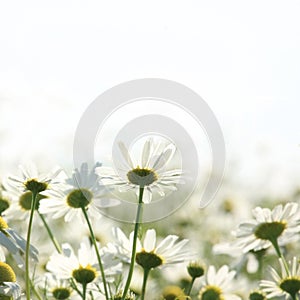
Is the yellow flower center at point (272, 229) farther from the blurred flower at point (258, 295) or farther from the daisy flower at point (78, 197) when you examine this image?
the daisy flower at point (78, 197)

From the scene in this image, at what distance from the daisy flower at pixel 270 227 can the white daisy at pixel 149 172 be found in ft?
0.31

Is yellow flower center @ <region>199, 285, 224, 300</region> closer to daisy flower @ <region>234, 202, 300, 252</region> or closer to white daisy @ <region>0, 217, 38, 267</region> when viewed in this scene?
daisy flower @ <region>234, 202, 300, 252</region>

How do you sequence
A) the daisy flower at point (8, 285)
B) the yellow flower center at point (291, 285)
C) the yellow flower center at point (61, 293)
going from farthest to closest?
the yellow flower center at point (61, 293) < the yellow flower center at point (291, 285) < the daisy flower at point (8, 285)

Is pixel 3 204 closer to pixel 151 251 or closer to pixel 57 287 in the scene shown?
pixel 57 287

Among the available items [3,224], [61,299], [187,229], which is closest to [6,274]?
[3,224]

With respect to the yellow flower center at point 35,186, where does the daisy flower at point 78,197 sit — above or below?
above

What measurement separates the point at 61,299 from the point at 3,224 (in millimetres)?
149

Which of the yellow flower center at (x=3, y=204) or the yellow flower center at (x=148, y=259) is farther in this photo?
the yellow flower center at (x=3, y=204)

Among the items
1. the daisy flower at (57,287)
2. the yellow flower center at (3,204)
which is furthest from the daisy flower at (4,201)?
the daisy flower at (57,287)

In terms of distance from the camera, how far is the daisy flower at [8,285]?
25.1 inches

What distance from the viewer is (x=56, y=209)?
2.77 ft

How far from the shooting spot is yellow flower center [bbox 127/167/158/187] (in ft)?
2.52

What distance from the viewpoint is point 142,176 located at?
777 millimetres

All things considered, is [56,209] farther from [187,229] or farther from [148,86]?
[187,229]
